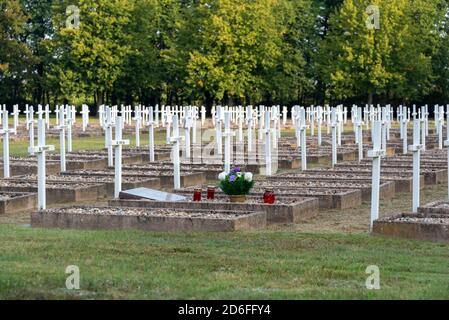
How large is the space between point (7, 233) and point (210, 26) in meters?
53.3

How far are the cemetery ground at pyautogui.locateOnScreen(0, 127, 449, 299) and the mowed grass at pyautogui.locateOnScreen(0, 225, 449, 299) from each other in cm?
1

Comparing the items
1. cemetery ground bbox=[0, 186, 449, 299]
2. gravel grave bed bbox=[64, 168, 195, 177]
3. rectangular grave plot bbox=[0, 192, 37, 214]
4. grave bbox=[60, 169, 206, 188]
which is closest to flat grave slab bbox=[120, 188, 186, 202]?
rectangular grave plot bbox=[0, 192, 37, 214]

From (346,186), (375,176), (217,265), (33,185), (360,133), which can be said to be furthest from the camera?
(360,133)

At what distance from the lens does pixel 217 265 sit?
11.2 metres

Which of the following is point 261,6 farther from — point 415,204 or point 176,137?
point 415,204

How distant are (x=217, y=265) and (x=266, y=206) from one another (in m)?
5.17

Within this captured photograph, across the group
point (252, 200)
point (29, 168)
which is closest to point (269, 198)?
point (252, 200)

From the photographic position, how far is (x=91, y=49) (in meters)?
67.8

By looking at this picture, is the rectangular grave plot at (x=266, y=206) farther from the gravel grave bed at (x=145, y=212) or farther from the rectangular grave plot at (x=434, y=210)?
the rectangular grave plot at (x=434, y=210)

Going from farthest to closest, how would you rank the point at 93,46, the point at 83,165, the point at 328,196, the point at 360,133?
the point at 93,46
the point at 360,133
the point at 83,165
the point at 328,196

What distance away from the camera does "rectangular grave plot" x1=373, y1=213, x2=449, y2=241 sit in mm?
13805

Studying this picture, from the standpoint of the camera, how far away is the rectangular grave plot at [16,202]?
17.5m

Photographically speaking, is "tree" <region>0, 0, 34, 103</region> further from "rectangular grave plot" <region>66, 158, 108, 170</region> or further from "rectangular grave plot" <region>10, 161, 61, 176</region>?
"rectangular grave plot" <region>10, 161, 61, 176</region>

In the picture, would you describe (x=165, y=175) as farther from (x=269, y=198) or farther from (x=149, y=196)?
(x=269, y=198)
